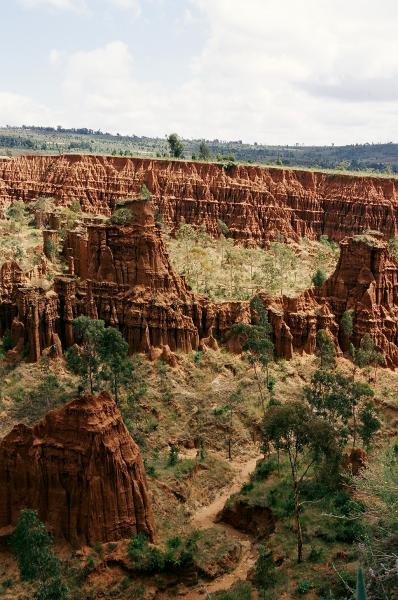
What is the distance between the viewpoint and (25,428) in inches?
1700

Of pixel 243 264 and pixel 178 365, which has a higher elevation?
pixel 243 264

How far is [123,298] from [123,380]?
1139 cm

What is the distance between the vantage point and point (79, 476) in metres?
41.3

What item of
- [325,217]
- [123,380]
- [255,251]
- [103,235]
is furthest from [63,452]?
[325,217]

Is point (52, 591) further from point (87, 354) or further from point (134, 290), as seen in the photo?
point (134, 290)

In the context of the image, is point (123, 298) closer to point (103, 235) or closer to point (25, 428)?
point (103, 235)

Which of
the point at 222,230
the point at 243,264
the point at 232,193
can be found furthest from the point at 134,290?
the point at 232,193

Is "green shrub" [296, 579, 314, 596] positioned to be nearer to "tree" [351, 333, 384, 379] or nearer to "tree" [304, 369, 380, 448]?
"tree" [304, 369, 380, 448]

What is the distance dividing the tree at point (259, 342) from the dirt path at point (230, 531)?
8186 mm

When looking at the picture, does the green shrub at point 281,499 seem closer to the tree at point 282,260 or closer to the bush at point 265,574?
the bush at point 265,574

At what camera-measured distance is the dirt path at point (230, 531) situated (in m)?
40.6

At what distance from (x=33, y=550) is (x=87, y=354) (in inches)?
1074

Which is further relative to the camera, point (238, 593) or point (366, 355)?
point (366, 355)

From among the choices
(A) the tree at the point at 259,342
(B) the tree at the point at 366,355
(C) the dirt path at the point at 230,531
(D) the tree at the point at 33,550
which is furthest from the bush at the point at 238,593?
(B) the tree at the point at 366,355
